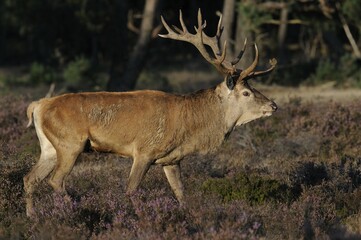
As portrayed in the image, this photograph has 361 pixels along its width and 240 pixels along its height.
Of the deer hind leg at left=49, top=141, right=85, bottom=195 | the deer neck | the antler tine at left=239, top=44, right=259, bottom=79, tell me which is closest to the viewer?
the deer hind leg at left=49, top=141, right=85, bottom=195

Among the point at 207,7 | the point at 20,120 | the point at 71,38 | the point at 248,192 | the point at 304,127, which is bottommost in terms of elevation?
the point at 71,38

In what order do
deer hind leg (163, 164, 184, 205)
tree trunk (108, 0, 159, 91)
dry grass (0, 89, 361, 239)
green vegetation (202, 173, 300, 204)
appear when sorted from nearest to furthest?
dry grass (0, 89, 361, 239) → green vegetation (202, 173, 300, 204) → deer hind leg (163, 164, 184, 205) → tree trunk (108, 0, 159, 91)

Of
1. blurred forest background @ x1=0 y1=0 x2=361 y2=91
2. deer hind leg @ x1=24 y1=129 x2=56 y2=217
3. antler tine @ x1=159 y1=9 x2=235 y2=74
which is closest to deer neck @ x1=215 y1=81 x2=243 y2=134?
antler tine @ x1=159 y1=9 x2=235 y2=74

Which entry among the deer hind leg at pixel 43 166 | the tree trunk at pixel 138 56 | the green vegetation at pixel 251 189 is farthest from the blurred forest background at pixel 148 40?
the deer hind leg at pixel 43 166

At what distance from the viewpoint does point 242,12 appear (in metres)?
22.8

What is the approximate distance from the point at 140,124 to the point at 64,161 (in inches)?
40.8

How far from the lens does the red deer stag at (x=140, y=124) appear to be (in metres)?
9.37

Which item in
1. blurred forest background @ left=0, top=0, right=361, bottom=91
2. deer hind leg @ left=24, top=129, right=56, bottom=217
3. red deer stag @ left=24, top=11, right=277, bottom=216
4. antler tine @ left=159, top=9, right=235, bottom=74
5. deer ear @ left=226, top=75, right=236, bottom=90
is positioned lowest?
blurred forest background @ left=0, top=0, right=361, bottom=91

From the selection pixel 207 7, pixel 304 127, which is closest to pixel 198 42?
pixel 304 127

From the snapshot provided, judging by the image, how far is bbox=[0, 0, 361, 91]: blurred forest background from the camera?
902 inches

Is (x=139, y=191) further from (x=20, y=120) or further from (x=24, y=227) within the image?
(x=20, y=120)

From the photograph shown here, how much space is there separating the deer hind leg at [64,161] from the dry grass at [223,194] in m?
0.18

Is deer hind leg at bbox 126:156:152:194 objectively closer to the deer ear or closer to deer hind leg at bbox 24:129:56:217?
deer hind leg at bbox 24:129:56:217

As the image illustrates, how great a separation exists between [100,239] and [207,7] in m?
36.2
